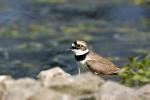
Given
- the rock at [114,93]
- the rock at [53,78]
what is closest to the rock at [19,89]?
the rock at [53,78]

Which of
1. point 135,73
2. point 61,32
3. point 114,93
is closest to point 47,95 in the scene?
point 114,93

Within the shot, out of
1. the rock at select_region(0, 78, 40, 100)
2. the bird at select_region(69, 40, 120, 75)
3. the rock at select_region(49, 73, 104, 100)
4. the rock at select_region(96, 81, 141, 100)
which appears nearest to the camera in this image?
the rock at select_region(0, 78, 40, 100)

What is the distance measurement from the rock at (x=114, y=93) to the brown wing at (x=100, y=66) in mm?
2461

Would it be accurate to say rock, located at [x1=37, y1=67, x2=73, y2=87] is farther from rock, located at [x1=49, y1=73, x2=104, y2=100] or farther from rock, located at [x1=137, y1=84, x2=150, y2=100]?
rock, located at [x1=137, y1=84, x2=150, y2=100]

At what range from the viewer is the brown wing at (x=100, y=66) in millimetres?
10305

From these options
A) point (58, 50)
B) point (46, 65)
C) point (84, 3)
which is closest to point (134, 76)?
point (46, 65)

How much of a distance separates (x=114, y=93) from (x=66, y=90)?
512 millimetres

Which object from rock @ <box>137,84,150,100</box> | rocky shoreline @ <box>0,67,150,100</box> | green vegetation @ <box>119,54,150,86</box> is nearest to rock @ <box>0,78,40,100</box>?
rocky shoreline @ <box>0,67,150,100</box>

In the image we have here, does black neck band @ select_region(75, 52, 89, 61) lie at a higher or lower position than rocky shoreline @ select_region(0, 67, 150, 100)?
lower

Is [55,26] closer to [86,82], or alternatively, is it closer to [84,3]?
[84,3]

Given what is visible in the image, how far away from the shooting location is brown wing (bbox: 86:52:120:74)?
10.3 m

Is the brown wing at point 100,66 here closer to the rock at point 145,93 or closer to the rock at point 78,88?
the rock at point 145,93

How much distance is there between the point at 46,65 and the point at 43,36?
2782 mm

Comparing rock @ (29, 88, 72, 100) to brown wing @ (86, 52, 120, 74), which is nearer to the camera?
rock @ (29, 88, 72, 100)
